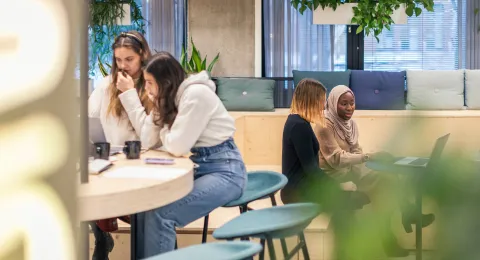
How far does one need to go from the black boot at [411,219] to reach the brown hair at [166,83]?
2.56 m

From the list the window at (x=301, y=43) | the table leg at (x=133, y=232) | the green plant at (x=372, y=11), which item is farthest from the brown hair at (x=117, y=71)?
the window at (x=301, y=43)

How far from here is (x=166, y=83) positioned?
2.87 m

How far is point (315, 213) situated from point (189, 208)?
216 centimetres

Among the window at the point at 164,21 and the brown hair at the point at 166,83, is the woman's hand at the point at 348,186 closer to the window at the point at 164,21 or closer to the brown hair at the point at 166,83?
the brown hair at the point at 166,83

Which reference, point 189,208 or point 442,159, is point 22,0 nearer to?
point 442,159

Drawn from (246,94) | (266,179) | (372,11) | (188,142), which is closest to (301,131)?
(266,179)

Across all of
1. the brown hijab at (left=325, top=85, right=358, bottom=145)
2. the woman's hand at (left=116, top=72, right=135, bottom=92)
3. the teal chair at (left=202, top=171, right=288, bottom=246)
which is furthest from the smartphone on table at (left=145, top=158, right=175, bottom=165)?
the brown hijab at (left=325, top=85, right=358, bottom=145)

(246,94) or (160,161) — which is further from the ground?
(246,94)

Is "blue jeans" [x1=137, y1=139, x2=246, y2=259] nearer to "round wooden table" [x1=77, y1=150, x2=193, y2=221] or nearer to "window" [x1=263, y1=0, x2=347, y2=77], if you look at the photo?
"round wooden table" [x1=77, y1=150, x2=193, y2=221]

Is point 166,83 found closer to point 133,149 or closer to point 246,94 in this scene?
point 133,149

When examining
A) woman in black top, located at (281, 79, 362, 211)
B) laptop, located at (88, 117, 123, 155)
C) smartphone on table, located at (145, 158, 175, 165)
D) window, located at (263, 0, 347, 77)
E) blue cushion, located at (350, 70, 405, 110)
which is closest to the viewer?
smartphone on table, located at (145, 158, 175, 165)

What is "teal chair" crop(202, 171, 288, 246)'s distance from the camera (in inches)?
111

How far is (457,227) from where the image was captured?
0.33 metres

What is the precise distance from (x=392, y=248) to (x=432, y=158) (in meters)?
0.05
